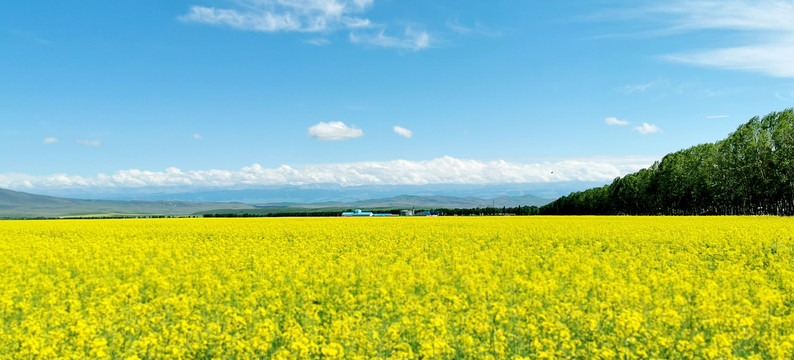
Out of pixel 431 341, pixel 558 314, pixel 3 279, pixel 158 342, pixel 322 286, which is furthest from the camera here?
pixel 3 279

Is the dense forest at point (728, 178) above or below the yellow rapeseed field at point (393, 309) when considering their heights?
above

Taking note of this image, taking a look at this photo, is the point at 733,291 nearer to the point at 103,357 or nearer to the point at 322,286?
the point at 322,286

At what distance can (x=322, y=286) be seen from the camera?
13.9 metres

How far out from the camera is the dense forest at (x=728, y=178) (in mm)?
79375

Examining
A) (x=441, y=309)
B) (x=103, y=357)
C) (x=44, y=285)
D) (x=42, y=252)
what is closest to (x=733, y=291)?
(x=441, y=309)

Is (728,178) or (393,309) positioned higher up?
(728,178)

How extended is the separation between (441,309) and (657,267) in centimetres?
1119

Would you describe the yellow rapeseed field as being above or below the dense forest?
below

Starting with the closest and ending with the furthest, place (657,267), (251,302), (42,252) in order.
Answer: (251,302), (657,267), (42,252)

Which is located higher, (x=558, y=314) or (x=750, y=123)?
(x=750, y=123)

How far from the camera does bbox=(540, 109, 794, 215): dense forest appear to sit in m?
79.4

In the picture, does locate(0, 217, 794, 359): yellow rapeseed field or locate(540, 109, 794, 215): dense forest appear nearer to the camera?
locate(0, 217, 794, 359): yellow rapeseed field

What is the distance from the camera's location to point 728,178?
87.2 metres

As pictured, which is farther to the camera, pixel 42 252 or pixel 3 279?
pixel 42 252
